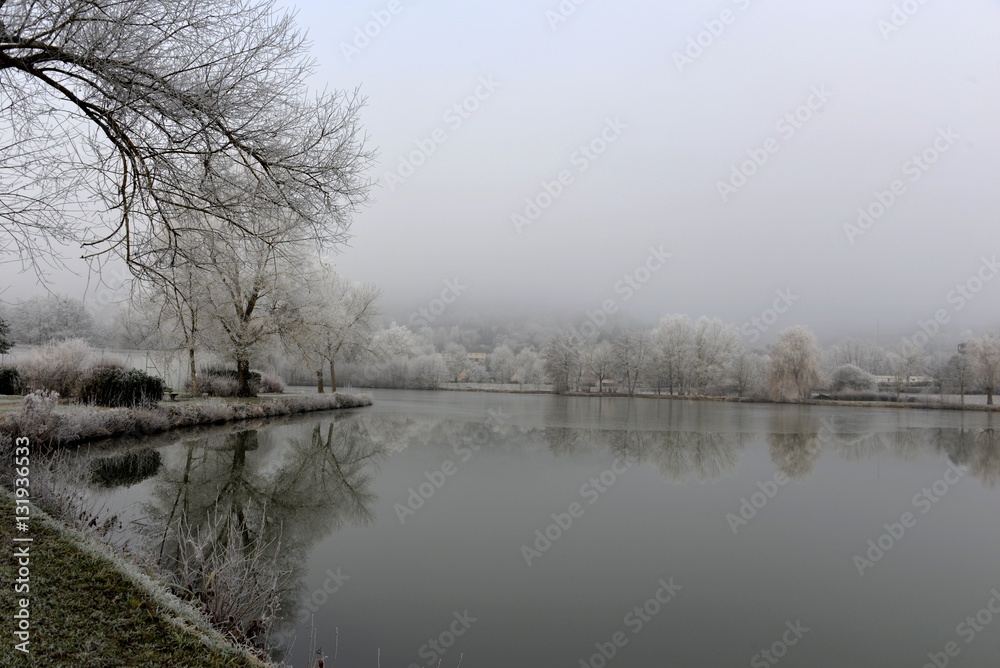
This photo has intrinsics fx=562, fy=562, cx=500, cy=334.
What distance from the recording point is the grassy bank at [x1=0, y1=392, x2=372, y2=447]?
966cm

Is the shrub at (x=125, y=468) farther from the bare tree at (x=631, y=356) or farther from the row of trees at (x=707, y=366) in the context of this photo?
the bare tree at (x=631, y=356)

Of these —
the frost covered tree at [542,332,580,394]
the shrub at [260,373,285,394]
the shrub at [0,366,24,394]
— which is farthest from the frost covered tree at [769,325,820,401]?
the shrub at [0,366,24,394]

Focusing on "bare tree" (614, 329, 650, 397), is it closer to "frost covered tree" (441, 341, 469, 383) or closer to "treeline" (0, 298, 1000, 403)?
"treeline" (0, 298, 1000, 403)

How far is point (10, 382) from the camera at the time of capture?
16.7 meters

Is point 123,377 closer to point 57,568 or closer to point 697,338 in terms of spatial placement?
point 57,568

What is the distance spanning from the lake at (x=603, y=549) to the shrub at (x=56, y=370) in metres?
4.72

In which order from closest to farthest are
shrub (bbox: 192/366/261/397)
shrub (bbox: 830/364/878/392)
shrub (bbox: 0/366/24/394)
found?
shrub (bbox: 0/366/24/394) → shrub (bbox: 192/366/261/397) → shrub (bbox: 830/364/878/392)

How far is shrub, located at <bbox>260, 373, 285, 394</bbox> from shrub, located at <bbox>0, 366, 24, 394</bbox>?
1164cm

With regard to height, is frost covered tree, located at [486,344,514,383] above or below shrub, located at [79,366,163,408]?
above

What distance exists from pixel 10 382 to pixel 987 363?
5545 cm

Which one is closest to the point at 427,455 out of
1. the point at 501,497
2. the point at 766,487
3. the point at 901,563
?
the point at 501,497

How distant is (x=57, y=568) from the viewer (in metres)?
3.78

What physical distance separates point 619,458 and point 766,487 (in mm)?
3522

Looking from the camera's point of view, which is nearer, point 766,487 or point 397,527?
point 397,527
